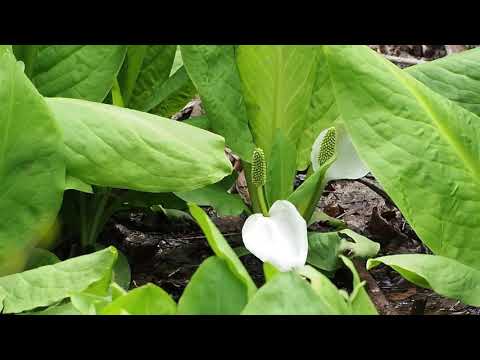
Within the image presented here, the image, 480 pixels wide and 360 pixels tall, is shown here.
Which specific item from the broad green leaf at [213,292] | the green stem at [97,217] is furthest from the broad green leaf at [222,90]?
the broad green leaf at [213,292]

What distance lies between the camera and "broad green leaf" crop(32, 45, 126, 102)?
144cm

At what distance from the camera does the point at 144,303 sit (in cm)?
79

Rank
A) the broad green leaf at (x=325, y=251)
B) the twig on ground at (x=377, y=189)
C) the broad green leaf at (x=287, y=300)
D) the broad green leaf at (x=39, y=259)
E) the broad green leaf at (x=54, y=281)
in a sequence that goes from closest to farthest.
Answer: the broad green leaf at (x=287, y=300), the broad green leaf at (x=54, y=281), the broad green leaf at (x=39, y=259), the broad green leaf at (x=325, y=251), the twig on ground at (x=377, y=189)

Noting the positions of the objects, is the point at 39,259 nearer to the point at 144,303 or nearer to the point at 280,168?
the point at 280,168

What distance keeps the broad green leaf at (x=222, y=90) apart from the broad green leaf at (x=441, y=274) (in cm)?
49

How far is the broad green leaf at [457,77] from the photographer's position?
1483mm

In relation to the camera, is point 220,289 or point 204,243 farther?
point 204,243

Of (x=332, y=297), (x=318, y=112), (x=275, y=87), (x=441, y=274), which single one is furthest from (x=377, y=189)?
(x=332, y=297)

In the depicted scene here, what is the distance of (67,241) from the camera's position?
158cm

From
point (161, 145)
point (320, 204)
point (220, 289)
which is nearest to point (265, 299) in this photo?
point (220, 289)

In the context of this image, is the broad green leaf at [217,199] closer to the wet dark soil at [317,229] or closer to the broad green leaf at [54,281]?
the wet dark soil at [317,229]

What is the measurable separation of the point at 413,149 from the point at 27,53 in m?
0.69
